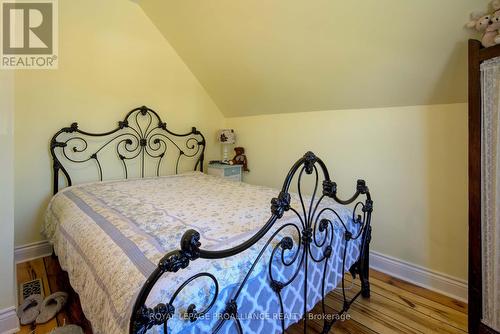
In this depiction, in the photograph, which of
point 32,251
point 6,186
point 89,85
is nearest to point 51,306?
point 6,186

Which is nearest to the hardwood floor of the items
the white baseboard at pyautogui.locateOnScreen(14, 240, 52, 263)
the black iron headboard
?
the white baseboard at pyautogui.locateOnScreen(14, 240, 52, 263)

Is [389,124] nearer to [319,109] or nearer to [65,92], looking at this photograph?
[319,109]

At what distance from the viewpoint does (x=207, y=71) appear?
10.2 ft

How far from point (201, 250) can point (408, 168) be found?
1.89 metres

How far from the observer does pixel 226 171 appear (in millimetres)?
3205

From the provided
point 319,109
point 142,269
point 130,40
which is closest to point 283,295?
point 142,269

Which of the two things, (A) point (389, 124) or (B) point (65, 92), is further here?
(B) point (65, 92)

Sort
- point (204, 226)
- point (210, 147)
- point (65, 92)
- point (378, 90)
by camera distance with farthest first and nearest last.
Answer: point (210, 147) < point (65, 92) < point (378, 90) < point (204, 226)

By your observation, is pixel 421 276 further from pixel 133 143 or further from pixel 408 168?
pixel 133 143

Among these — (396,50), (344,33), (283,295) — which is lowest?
(283,295)

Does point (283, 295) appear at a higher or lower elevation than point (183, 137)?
lower

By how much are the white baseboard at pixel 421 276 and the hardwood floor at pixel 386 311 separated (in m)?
0.05

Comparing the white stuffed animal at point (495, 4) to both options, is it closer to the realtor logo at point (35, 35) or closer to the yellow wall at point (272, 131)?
the yellow wall at point (272, 131)

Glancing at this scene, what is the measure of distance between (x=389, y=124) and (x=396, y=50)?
1.97ft
